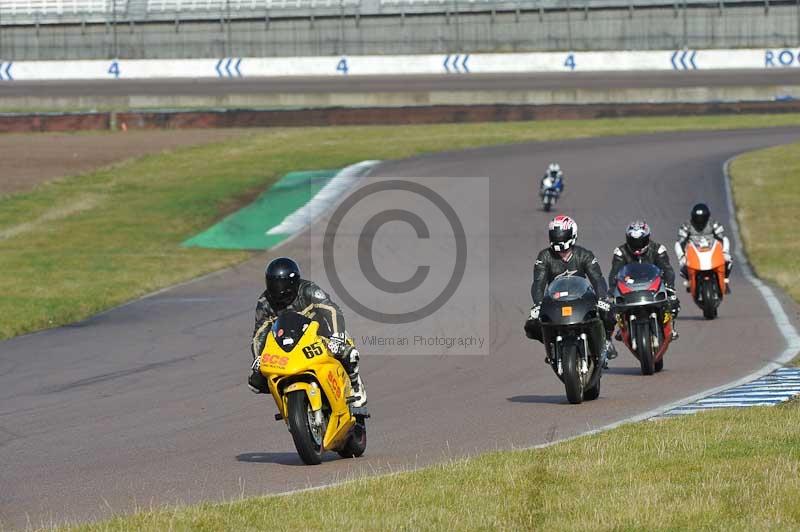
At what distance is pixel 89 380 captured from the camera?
1478cm

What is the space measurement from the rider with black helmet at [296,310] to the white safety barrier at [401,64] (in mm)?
49541

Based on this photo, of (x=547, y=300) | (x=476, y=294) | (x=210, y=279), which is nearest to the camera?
(x=547, y=300)

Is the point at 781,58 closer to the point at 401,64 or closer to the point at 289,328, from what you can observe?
the point at 401,64

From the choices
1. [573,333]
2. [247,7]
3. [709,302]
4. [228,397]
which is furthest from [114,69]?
[573,333]

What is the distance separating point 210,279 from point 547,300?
1382 centimetres

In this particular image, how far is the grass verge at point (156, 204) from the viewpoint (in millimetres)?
23922

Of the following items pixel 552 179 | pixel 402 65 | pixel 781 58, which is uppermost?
pixel 402 65

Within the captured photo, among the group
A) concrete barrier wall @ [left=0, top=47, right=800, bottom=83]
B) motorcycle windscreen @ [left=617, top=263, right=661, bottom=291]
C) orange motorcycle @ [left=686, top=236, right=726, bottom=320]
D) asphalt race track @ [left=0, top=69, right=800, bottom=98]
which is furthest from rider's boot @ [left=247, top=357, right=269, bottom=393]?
concrete barrier wall @ [left=0, top=47, right=800, bottom=83]

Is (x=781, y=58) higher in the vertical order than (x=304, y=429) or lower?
higher

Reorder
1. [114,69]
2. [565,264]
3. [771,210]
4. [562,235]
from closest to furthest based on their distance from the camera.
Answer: [562,235]
[565,264]
[771,210]
[114,69]

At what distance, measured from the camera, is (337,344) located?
372 inches

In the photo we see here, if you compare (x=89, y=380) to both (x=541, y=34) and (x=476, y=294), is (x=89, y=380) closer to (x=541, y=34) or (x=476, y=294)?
(x=476, y=294)

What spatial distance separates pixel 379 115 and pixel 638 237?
36.2 m

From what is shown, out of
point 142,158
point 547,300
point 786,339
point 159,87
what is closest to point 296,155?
point 142,158
